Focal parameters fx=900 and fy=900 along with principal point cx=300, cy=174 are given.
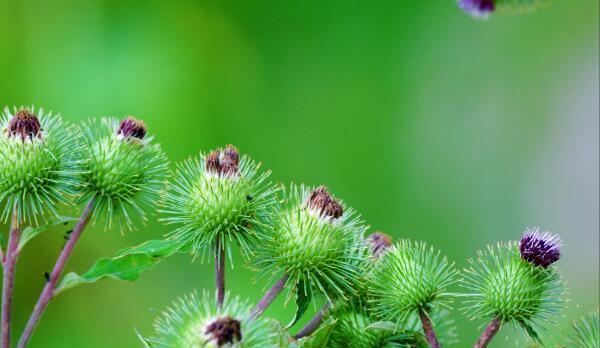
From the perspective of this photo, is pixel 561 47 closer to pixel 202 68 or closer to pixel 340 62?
pixel 340 62

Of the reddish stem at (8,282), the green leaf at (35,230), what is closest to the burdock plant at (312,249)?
the green leaf at (35,230)

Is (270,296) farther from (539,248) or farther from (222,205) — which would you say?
(539,248)

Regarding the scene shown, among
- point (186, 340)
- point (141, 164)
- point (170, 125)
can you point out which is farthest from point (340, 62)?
point (186, 340)

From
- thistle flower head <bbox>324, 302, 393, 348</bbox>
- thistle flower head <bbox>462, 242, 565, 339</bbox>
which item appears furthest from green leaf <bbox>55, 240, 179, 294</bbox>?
thistle flower head <bbox>462, 242, 565, 339</bbox>

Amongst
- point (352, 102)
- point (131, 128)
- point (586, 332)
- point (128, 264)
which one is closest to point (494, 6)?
point (586, 332)

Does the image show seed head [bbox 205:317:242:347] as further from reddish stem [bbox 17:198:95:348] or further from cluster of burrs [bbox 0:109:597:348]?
reddish stem [bbox 17:198:95:348]
